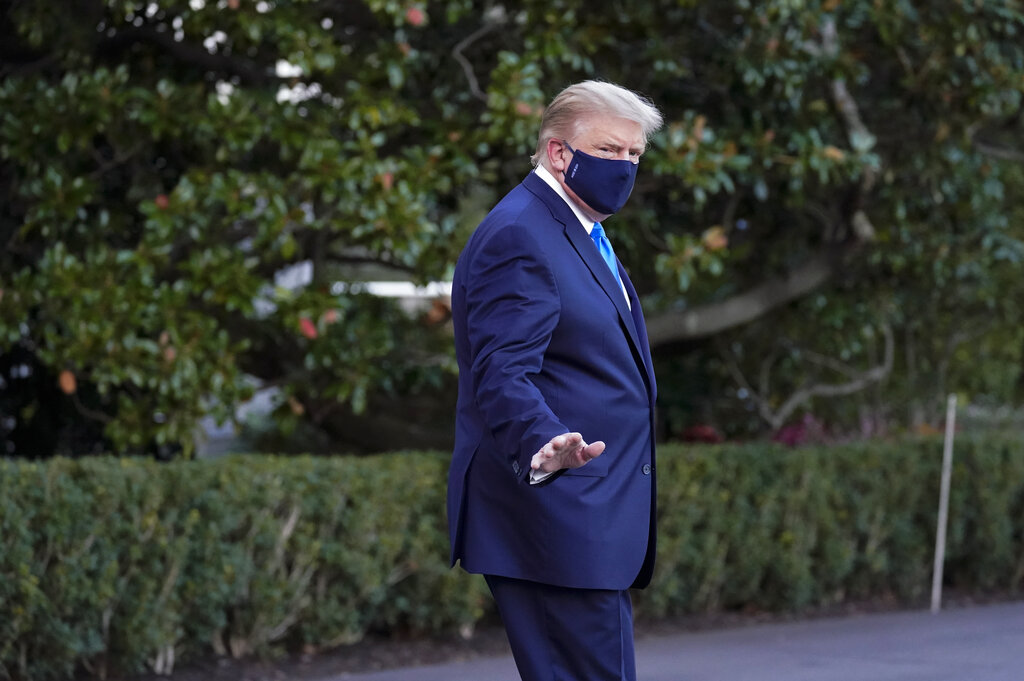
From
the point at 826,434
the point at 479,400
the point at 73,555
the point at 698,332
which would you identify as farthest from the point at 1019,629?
the point at 479,400

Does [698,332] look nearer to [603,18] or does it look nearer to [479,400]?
[603,18]

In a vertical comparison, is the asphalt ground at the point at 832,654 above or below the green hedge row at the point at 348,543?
below

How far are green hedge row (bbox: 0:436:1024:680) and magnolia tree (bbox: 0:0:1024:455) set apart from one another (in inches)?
26.3

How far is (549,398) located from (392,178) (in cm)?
376

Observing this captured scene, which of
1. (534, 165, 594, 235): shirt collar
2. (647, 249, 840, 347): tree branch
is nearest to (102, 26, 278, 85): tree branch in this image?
(647, 249, 840, 347): tree branch

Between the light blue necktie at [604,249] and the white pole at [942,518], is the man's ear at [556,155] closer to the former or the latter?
the light blue necktie at [604,249]

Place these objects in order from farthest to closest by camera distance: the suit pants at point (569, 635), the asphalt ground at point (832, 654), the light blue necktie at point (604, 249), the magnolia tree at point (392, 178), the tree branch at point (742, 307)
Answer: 1. the tree branch at point (742, 307)
2. the magnolia tree at point (392, 178)
3. the asphalt ground at point (832, 654)
4. the light blue necktie at point (604, 249)
5. the suit pants at point (569, 635)

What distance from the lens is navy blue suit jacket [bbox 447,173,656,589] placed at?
2938mm

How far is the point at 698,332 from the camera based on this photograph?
8.95 meters

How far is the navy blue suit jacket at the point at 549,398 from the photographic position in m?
2.94

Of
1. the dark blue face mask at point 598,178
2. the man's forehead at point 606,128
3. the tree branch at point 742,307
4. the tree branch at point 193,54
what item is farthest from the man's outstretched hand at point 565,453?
the tree branch at point 742,307

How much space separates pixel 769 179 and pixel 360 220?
2.90 metres

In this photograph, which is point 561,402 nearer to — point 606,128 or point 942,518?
point 606,128

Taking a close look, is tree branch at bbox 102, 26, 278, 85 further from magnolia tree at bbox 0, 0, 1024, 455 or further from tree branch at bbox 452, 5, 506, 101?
tree branch at bbox 452, 5, 506, 101
